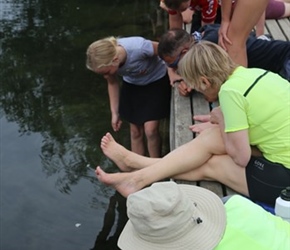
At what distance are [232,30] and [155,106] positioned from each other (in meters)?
0.73

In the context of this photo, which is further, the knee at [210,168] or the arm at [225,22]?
the arm at [225,22]

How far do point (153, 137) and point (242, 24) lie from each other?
98cm

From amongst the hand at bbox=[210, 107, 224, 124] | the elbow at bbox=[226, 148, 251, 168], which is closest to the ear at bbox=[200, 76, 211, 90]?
the hand at bbox=[210, 107, 224, 124]

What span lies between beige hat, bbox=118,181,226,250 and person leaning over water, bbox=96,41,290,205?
0.69 m

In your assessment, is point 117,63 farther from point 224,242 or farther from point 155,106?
point 224,242

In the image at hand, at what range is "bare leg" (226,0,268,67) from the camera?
3082mm

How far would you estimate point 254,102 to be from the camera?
2.30m

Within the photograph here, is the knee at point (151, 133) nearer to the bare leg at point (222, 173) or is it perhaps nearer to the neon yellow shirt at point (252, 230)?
the bare leg at point (222, 173)

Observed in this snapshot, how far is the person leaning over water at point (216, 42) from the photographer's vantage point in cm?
311

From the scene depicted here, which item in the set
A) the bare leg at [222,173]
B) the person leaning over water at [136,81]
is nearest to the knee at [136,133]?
the person leaning over water at [136,81]

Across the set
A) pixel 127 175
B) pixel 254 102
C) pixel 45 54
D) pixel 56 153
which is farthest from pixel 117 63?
pixel 45 54

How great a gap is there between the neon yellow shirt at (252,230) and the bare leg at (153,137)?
6.22ft

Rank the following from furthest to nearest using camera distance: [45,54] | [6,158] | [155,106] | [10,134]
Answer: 1. [45,54]
2. [10,134]
3. [6,158]
4. [155,106]

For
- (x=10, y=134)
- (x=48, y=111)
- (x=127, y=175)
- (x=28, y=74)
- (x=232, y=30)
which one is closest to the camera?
(x=127, y=175)
